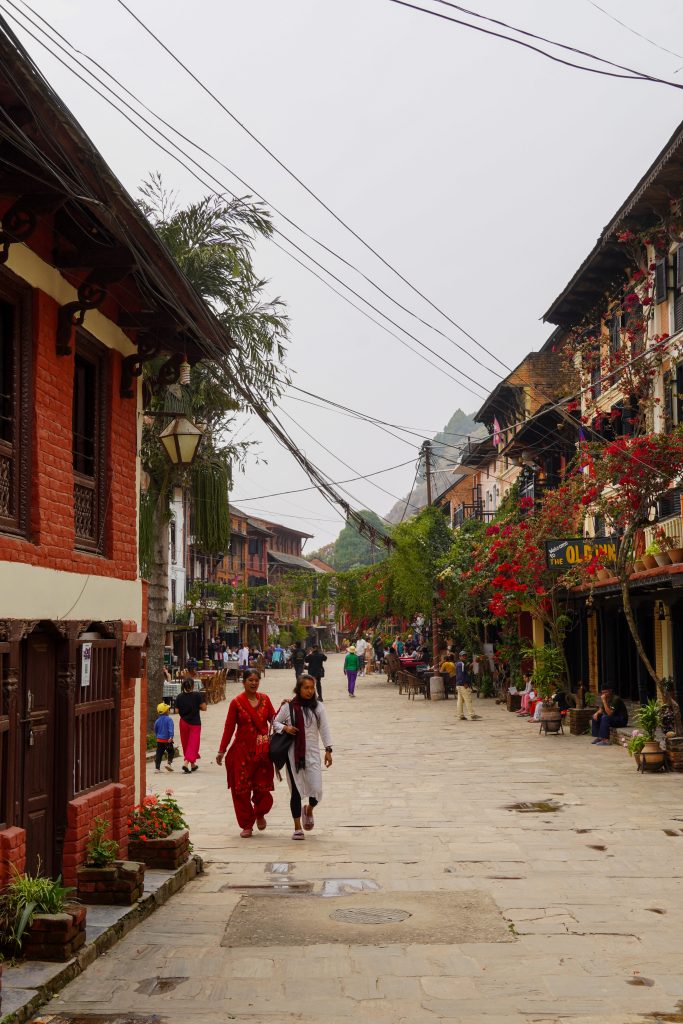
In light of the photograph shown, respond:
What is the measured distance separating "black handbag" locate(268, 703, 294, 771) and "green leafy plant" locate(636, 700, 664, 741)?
24.9 feet

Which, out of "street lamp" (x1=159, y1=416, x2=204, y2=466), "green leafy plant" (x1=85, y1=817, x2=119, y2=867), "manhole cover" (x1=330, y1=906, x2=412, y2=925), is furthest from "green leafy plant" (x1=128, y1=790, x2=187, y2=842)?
"street lamp" (x1=159, y1=416, x2=204, y2=466)

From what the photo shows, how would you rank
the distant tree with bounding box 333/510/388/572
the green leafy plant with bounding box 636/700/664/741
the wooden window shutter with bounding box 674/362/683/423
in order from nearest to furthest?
1. the green leafy plant with bounding box 636/700/664/741
2. the wooden window shutter with bounding box 674/362/683/423
3. the distant tree with bounding box 333/510/388/572

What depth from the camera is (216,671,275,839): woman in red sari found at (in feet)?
41.6

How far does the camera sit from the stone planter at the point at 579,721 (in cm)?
2466

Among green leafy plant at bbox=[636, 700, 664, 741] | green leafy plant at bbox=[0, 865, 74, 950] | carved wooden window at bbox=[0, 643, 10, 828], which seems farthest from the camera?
green leafy plant at bbox=[636, 700, 664, 741]

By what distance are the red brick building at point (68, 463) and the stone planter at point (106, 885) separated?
0.19 m

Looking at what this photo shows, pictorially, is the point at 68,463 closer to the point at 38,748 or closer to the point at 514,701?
the point at 38,748

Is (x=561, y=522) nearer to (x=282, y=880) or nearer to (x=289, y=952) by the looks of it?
(x=282, y=880)

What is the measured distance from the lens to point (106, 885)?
29.0 feet

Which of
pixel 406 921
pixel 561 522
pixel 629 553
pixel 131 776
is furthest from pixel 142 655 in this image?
pixel 561 522

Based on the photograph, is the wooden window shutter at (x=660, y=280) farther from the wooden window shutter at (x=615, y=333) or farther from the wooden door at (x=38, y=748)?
the wooden door at (x=38, y=748)

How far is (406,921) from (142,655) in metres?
3.33

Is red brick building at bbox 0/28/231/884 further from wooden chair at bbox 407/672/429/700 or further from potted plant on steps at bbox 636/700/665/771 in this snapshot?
wooden chair at bbox 407/672/429/700

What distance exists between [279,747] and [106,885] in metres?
3.95
